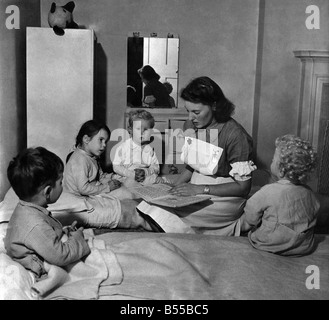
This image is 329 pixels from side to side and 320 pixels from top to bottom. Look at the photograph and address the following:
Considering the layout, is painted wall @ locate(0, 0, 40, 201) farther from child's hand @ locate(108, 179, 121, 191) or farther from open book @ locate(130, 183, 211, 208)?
open book @ locate(130, 183, 211, 208)

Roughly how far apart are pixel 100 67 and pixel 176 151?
57 cm

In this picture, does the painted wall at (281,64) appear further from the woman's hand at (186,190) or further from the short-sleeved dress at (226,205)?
the woman's hand at (186,190)

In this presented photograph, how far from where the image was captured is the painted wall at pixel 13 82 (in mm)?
1687


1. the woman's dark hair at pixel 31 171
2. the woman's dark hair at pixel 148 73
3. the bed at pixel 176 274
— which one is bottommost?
the bed at pixel 176 274

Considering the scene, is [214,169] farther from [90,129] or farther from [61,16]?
[61,16]

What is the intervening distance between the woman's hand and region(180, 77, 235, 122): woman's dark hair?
10.7 inches

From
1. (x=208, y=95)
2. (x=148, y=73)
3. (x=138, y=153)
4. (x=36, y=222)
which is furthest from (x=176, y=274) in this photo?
(x=148, y=73)

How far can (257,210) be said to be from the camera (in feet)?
4.59

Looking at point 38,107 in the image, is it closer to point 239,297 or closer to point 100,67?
point 100,67

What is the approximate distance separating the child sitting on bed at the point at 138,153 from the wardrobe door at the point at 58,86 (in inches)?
8.5

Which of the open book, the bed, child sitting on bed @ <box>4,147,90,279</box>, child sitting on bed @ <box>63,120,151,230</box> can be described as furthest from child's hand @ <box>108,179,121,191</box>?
child sitting on bed @ <box>4,147,90,279</box>

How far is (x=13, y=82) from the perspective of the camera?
1995 mm

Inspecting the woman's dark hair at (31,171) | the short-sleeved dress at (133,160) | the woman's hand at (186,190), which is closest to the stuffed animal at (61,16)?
the short-sleeved dress at (133,160)
